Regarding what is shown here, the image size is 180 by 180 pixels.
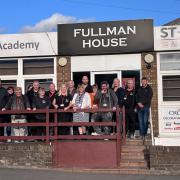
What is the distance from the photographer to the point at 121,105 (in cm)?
1333

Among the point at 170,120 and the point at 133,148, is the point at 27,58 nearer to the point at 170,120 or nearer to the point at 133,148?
the point at 170,120

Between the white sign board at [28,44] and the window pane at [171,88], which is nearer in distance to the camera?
the window pane at [171,88]

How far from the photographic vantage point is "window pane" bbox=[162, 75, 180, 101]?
15.6m

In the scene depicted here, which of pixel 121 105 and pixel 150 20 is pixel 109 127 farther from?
pixel 150 20

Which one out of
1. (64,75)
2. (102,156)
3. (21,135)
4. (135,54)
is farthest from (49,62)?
(102,156)

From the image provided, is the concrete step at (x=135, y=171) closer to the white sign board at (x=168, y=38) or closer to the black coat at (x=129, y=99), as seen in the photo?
the black coat at (x=129, y=99)

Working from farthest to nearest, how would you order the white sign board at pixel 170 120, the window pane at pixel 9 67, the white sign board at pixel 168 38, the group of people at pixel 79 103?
the window pane at pixel 9 67 → the white sign board at pixel 170 120 → the white sign board at pixel 168 38 → the group of people at pixel 79 103

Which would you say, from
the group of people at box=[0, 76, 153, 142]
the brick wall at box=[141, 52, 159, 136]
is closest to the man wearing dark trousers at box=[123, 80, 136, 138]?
the group of people at box=[0, 76, 153, 142]

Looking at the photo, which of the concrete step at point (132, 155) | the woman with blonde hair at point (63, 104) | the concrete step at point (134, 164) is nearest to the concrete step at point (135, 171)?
the concrete step at point (134, 164)

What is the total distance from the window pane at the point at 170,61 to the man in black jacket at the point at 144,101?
8.21ft

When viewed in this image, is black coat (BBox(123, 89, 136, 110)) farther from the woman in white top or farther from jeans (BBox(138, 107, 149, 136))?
the woman in white top

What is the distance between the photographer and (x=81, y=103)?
12633 mm

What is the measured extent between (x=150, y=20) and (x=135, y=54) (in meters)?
1.20

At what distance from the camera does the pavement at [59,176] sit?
10789 mm
